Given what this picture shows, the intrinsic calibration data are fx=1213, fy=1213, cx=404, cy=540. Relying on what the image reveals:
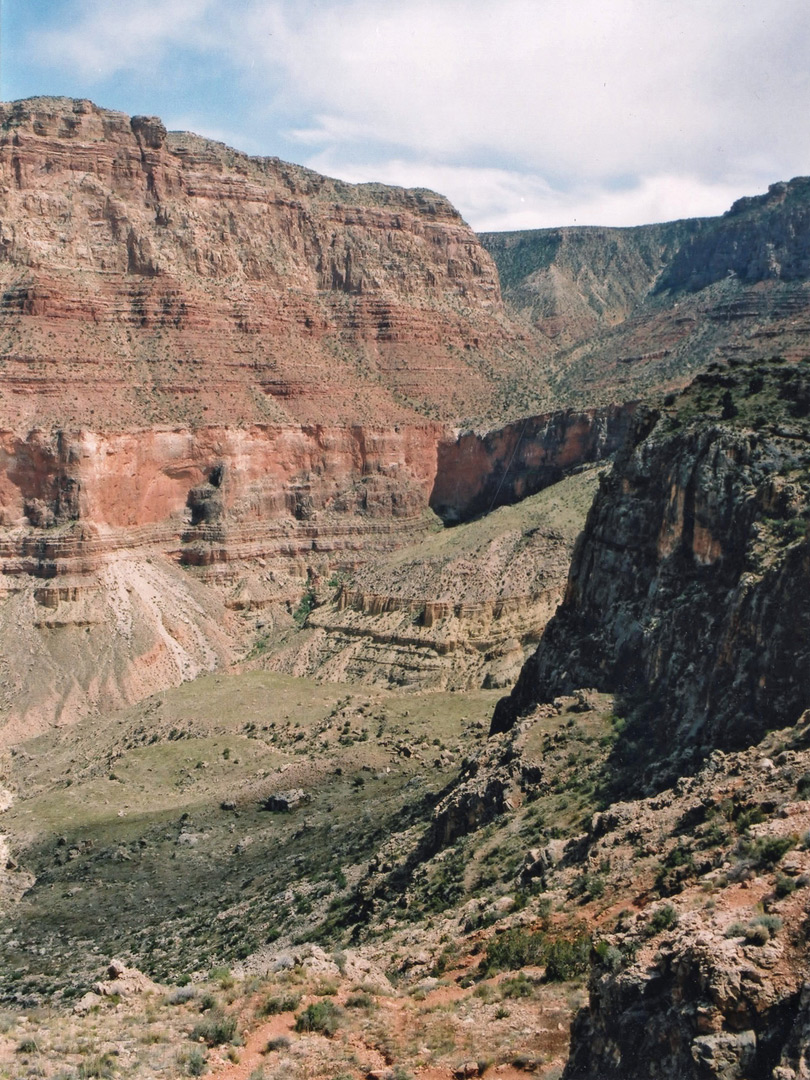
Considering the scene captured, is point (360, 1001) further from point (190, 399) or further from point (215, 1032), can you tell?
point (190, 399)

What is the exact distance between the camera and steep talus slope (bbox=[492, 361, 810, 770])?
1157 inches

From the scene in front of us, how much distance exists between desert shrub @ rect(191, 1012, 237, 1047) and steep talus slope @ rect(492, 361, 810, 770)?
44.4 feet

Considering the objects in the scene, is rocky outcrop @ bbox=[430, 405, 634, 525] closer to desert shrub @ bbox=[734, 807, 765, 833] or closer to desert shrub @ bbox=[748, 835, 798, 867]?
desert shrub @ bbox=[734, 807, 765, 833]

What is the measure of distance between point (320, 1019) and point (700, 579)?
20.1m

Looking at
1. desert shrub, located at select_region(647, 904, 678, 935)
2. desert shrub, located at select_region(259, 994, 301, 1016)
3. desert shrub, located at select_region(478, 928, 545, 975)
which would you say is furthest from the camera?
desert shrub, located at select_region(478, 928, 545, 975)

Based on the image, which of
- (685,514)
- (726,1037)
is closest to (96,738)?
(685,514)

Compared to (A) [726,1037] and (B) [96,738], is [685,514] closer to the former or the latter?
(A) [726,1037]

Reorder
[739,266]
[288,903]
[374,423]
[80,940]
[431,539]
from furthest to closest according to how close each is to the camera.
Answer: [739,266], [374,423], [431,539], [80,940], [288,903]

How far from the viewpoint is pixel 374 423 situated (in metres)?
96.6

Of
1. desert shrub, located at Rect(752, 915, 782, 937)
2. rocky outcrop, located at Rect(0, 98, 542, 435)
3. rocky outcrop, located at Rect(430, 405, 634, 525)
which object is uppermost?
rocky outcrop, located at Rect(0, 98, 542, 435)

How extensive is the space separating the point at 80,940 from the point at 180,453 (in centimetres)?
5044

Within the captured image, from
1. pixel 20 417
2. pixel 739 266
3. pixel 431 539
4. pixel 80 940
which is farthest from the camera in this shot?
pixel 739 266

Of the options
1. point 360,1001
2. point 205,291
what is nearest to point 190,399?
point 205,291

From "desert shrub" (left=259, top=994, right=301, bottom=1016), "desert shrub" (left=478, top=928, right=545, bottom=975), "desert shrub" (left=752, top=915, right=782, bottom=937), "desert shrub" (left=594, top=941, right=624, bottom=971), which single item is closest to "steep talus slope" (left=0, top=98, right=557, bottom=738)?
"desert shrub" (left=259, top=994, right=301, bottom=1016)
